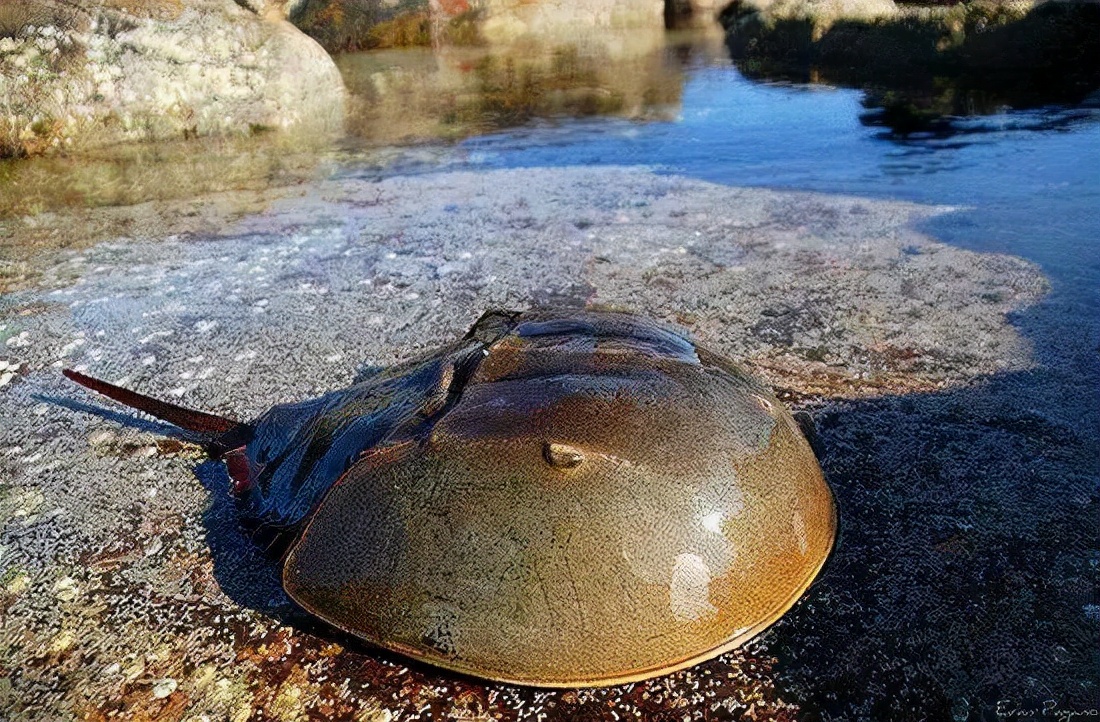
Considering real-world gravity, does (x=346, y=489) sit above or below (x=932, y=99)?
below

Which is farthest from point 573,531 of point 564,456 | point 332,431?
point 332,431

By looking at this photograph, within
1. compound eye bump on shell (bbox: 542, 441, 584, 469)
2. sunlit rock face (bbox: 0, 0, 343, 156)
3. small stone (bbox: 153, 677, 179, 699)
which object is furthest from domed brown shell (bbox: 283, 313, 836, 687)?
sunlit rock face (bbox: 0, 0, 343, 156)

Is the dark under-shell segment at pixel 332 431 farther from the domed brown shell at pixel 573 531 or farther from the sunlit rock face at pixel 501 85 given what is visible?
the sunlit rock face at pixel 501 85

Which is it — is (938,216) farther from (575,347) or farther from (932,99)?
(932,99)

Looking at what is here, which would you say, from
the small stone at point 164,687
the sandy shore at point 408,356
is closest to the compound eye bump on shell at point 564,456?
the sandy shore at point 408,356

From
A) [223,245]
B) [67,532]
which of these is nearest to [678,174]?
[223,245]

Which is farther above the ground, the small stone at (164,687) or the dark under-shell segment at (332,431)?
the dark under-shell segment at (332,431)
